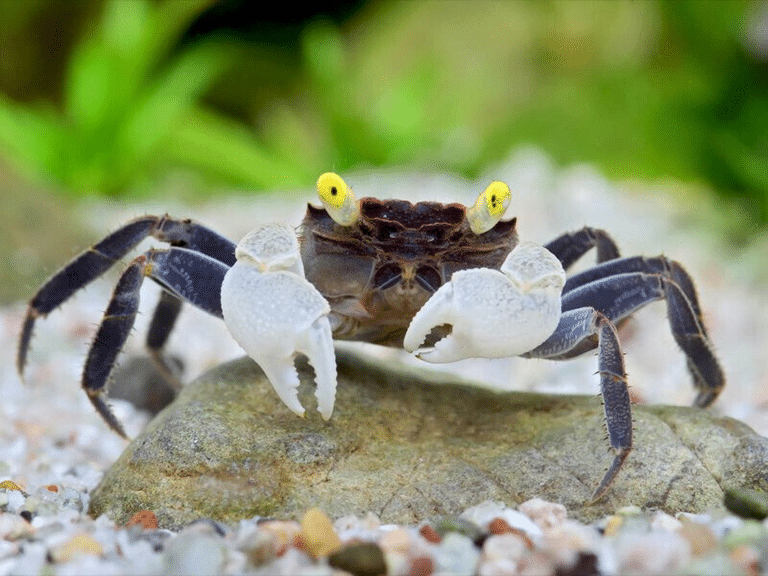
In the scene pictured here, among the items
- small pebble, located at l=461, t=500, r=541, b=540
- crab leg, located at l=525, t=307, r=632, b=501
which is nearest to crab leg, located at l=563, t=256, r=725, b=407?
crab leg, located at l=525, t=307, r=632, b=501

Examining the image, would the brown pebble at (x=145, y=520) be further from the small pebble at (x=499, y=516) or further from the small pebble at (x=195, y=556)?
the small pebble at (x=499, y=516)

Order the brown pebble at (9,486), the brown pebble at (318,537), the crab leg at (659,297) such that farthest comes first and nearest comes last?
the crab leg at (659,297)
the brown pebble at (9,486)
the brown pebble at (318,537)

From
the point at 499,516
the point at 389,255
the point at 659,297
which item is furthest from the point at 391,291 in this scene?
the point at 659,297

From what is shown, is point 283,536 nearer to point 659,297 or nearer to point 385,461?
point 385,461

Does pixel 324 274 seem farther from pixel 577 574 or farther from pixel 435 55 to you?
pixel 435 55

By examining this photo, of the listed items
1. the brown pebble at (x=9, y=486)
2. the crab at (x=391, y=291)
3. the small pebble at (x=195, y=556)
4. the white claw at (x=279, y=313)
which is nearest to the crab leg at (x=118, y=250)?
the crab at (x=391, y=291)
